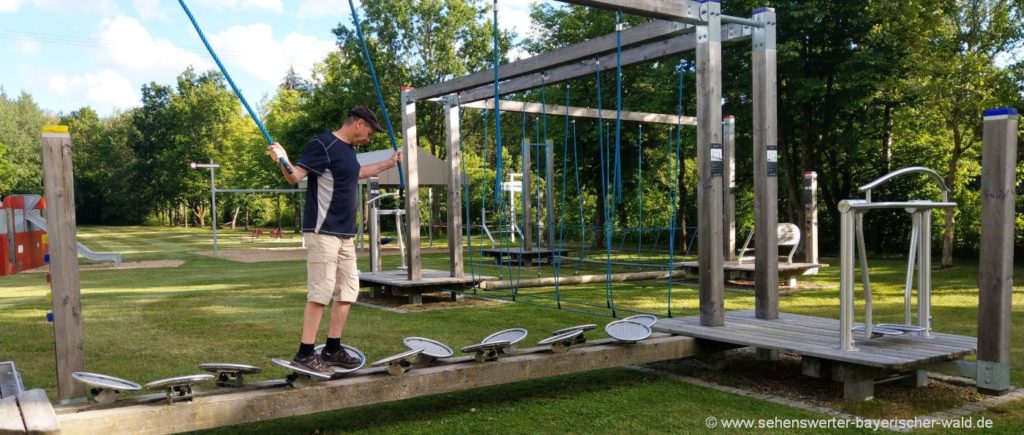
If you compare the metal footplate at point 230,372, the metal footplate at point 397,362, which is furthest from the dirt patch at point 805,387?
the metal footplate at point 230,372

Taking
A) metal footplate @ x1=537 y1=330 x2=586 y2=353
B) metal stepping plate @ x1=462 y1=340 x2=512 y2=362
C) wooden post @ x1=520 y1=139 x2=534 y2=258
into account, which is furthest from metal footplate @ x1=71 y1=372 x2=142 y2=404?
wooden post @ x1=520 y1=139 x2=534 y2=258

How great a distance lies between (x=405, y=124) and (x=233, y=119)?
156 ft

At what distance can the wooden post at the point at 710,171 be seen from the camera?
5.98 metres

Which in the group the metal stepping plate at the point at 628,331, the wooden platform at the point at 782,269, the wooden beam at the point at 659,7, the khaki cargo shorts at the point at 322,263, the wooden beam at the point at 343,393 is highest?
the wooden beam at the point at 659,7

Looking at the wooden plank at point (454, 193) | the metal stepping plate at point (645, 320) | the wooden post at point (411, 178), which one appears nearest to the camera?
the metal stepping plate at point (645, 320)

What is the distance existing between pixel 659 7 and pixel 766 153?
1542mm

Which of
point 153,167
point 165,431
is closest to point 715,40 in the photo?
point 165,431

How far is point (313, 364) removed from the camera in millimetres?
4320

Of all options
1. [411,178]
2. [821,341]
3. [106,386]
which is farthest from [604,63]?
[106,386]

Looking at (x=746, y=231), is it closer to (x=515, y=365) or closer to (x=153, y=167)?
(x=515, y=365)

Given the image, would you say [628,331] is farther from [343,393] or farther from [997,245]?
[997,245]

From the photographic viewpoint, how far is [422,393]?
453 centimetres

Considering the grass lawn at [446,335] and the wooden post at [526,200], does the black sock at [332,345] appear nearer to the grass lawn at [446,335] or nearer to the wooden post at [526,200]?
the grass lawn at [446,335]

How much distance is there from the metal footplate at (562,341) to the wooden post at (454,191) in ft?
17.3
